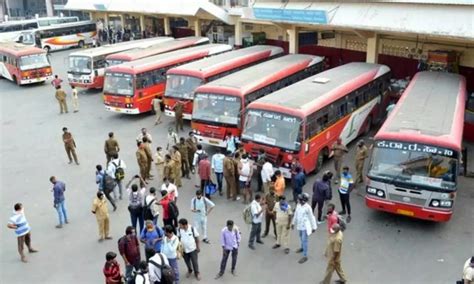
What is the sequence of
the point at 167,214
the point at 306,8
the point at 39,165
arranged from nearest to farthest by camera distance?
the point at 167,214 < the point at 39,165 < the point at 306,8

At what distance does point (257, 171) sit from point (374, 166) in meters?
3.43

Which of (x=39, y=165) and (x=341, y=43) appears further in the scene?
(x=341, y=43)

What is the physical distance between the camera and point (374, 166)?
37.0 ft

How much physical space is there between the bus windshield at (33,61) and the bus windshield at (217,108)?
1607 cm

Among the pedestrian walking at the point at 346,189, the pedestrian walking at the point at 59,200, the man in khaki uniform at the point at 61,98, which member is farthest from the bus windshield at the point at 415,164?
the man in khaki uniform at the point at 61,98

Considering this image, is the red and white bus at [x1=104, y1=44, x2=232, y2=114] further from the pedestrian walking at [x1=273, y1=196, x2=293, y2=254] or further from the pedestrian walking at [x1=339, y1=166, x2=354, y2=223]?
the pedestrian walking at [x1=273, y1=196, x2=293, y2=254]

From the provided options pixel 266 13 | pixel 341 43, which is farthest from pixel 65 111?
pixel 341 43

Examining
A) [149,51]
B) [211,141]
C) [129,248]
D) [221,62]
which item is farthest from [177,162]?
[149,51]

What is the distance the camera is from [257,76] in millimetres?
17266

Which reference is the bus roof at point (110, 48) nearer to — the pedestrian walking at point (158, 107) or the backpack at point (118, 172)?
the pedestrian walking at point (158, 107)

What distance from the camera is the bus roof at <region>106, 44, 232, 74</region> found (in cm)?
2024

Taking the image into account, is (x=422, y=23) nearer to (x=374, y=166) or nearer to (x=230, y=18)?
(x=374, y=166)

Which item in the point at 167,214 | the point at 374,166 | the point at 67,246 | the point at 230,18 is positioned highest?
the point at 230,18

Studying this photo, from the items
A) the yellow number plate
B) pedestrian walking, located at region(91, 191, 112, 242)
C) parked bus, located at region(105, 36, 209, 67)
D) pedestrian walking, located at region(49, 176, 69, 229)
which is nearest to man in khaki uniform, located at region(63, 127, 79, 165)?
pedestrian walking, located at region(49, 176, 69, 229)
